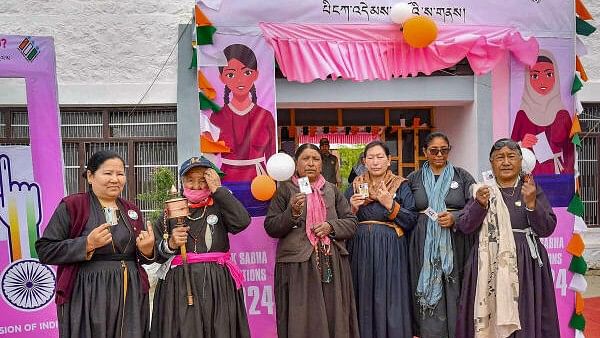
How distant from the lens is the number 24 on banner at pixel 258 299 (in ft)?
17.7

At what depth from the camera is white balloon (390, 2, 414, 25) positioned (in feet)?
17.6

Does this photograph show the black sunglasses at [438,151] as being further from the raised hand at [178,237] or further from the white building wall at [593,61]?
the white building wall at [593,61]

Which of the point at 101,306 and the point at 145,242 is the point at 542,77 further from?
the point at 101,306

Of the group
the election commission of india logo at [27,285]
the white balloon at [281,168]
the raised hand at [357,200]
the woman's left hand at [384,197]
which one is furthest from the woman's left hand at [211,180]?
A: the election commission of india logo at [27,285]

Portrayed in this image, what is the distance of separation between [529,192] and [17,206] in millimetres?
3799

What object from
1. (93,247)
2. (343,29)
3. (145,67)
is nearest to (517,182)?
(343,29)

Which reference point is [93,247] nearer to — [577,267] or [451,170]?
[451,170]

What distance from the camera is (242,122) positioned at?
534cm

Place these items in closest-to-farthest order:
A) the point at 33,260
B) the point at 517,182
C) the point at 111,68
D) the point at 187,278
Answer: the point at 187,278 → the point at 517,182 → the point at 33,260 → the point at 111,68

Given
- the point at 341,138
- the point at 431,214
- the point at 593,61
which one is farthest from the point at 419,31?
the point at 593,61

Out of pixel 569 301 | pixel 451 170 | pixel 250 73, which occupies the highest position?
pixel 250 73

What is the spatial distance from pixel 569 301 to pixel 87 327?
406 centimetres

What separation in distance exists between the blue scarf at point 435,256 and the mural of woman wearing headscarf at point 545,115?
52.9 inches

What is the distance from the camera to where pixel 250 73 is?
5340mm
